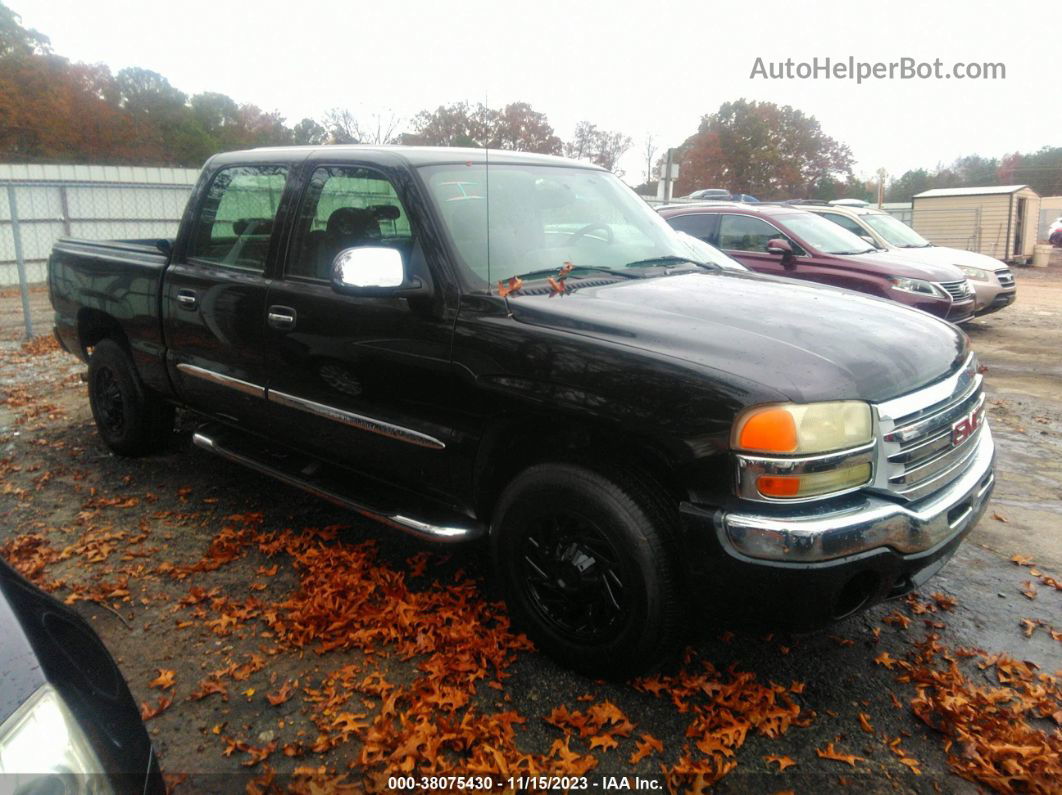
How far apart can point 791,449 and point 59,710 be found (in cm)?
193

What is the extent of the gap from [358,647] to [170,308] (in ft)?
7.88

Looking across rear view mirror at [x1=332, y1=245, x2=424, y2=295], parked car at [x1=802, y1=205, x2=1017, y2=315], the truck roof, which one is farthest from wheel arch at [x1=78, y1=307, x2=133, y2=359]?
parked car at [x1=802, y1=205, x2=1017, y2=315]

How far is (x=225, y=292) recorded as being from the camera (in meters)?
4.23

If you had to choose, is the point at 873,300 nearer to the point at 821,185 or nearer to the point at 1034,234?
the point at 1034,234

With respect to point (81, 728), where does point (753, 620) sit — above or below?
below

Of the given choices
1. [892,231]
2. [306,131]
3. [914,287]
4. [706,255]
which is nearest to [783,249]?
[914,287]

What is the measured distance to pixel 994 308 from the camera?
1209cm

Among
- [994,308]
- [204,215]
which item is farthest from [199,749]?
[994,308]

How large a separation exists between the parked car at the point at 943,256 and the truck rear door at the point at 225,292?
900 cm

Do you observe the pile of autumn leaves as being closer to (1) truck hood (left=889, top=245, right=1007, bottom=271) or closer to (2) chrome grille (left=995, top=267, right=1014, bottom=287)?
(1) truck hood (left=889, top=245, right=1007, bottom=271)

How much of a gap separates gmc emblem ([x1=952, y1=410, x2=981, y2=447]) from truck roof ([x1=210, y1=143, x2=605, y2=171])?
2.20 metres

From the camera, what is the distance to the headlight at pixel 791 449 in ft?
8.13

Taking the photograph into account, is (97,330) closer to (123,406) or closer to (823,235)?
(123,406)

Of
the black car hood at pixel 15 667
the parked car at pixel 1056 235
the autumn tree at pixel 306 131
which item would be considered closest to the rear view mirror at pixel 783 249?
the black car hood at pixel 15 667
